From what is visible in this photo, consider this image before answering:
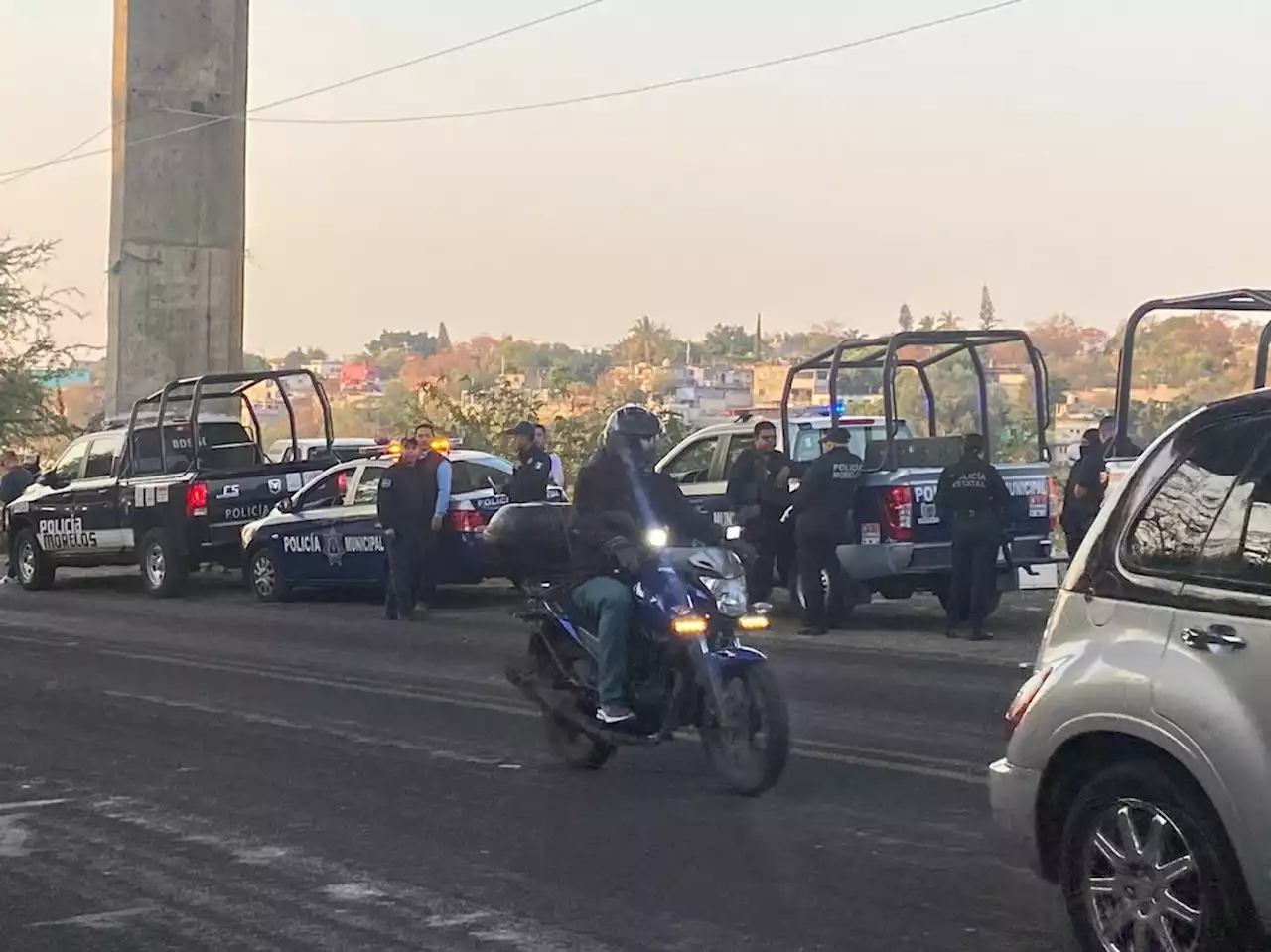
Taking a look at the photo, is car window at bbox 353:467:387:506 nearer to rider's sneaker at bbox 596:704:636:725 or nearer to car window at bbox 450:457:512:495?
car window at bbox 450:457:512:495

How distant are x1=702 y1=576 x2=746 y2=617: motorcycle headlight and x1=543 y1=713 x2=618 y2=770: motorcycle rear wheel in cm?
114

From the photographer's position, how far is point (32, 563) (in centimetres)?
2397

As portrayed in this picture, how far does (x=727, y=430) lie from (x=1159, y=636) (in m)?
13.5

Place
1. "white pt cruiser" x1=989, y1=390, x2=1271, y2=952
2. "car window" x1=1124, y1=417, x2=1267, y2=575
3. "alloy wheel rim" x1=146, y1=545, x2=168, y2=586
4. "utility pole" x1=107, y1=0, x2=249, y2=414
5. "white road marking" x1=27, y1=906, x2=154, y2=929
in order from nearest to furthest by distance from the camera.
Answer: "white pt cruiser" x1=989, y1=390, x2=1271, y2=952 → "car window" x1=1124, y1=417, x2=1267, y2=575 → "white road marking" x1=27, y1=906, x2=154, y2=929 → "alloy wheel rim" x1=146, y1=545, x2=168, y2=586 → "utility pole" x1=107, y1=0, x2=249, y2=414

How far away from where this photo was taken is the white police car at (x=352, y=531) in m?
18.9

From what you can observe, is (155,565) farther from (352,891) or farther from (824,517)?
(352,891)

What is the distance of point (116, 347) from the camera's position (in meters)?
31.5

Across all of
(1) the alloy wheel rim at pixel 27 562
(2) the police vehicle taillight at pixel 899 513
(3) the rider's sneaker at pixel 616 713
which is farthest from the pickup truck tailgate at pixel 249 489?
(3) the rider's sneaker at pixel 616 713

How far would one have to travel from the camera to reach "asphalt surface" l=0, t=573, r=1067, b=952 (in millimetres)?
6320

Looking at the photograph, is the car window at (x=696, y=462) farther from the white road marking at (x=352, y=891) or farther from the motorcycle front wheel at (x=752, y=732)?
the white road marking at (x=352, y=891)

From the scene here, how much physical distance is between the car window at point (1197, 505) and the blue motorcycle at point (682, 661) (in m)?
3.18

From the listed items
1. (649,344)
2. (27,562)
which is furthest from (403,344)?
(27,562)

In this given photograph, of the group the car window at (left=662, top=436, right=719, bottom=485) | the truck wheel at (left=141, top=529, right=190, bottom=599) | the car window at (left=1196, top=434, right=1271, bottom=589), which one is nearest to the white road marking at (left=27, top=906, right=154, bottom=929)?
the car window at (left=1196, top=434, right=1271, bottom=589)

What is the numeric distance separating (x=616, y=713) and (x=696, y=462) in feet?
33.2
